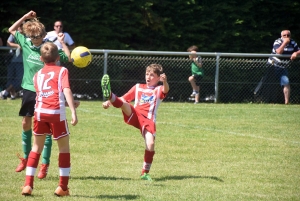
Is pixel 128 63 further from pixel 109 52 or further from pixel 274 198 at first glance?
pixel 274 198

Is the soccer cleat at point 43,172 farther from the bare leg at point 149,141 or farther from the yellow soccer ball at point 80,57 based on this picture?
the yellow soccer ball at point 80,57

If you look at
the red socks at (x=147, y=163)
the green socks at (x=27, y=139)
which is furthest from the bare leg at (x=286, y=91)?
the green socks at (x=27, y=139)

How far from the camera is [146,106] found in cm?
811

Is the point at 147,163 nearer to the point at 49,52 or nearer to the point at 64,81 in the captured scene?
the point at 64,81

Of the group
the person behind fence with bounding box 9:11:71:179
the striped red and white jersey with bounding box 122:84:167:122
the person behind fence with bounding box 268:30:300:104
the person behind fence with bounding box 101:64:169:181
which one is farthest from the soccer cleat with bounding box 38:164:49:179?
the person behind fence with bounding box 268:30:300:104

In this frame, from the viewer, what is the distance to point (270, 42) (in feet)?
63.0

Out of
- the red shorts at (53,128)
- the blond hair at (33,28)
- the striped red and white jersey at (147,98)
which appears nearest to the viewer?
the red shorts at (53,128)

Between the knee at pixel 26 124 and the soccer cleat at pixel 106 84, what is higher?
the soccer cleat at pixel 106 84

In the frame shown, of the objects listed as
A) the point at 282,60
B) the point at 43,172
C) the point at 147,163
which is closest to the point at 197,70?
the point at 282,60

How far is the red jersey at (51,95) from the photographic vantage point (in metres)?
6.40

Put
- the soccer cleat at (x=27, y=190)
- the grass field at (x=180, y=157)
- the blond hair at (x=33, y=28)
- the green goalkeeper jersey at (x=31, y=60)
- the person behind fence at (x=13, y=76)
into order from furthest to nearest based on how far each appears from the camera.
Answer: the person behind fence at (x=13, y=76), the green goalkeeper jersey at (x=31, y=60), the blond hair at (x=33, y=28), the grass field at (x=180, y=157), the soccer cleat at (x=27, y=190)

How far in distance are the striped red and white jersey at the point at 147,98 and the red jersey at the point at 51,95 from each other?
1.81m

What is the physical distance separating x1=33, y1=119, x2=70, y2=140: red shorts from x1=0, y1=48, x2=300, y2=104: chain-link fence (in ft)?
31.9

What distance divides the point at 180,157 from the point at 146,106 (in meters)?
1.42
